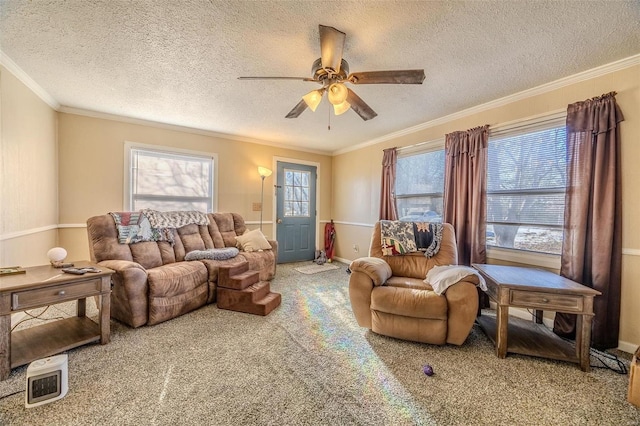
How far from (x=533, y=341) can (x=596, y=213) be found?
1.19 m

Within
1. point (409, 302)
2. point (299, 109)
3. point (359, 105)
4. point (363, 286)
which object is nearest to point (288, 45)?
point (299, 109)

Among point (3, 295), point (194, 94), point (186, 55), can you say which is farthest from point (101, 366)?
point (194, 94)

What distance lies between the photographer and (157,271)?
2535 mm

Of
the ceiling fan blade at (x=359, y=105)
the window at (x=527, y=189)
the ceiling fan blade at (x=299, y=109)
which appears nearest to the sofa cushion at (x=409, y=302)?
the window at (x=527, y=189)

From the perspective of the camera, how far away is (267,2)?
1545 millimetres

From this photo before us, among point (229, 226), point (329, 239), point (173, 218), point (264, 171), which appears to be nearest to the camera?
point (173, 218)

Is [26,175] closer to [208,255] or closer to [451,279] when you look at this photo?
[208,255]

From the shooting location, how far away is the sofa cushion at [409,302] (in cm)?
201

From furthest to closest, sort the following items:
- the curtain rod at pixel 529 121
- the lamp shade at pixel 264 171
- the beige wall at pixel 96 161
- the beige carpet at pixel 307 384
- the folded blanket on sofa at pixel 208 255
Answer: the lamp shade at pixel 264 171
the beige wall at pixel 96 161
the folded blanket on sofa at pixel 208 255
the curtain rod at pixel 529 121
the beige carpet at pixel 307 384

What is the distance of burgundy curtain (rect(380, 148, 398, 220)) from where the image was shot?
4.08 m

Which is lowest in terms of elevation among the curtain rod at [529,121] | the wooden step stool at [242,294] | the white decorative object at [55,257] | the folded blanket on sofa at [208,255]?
the wooden step stool at [242,294]

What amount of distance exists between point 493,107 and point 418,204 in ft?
4.91

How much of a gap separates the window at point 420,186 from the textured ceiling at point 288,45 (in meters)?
0.88

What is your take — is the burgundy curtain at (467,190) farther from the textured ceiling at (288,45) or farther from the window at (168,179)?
the window at (168,179)
